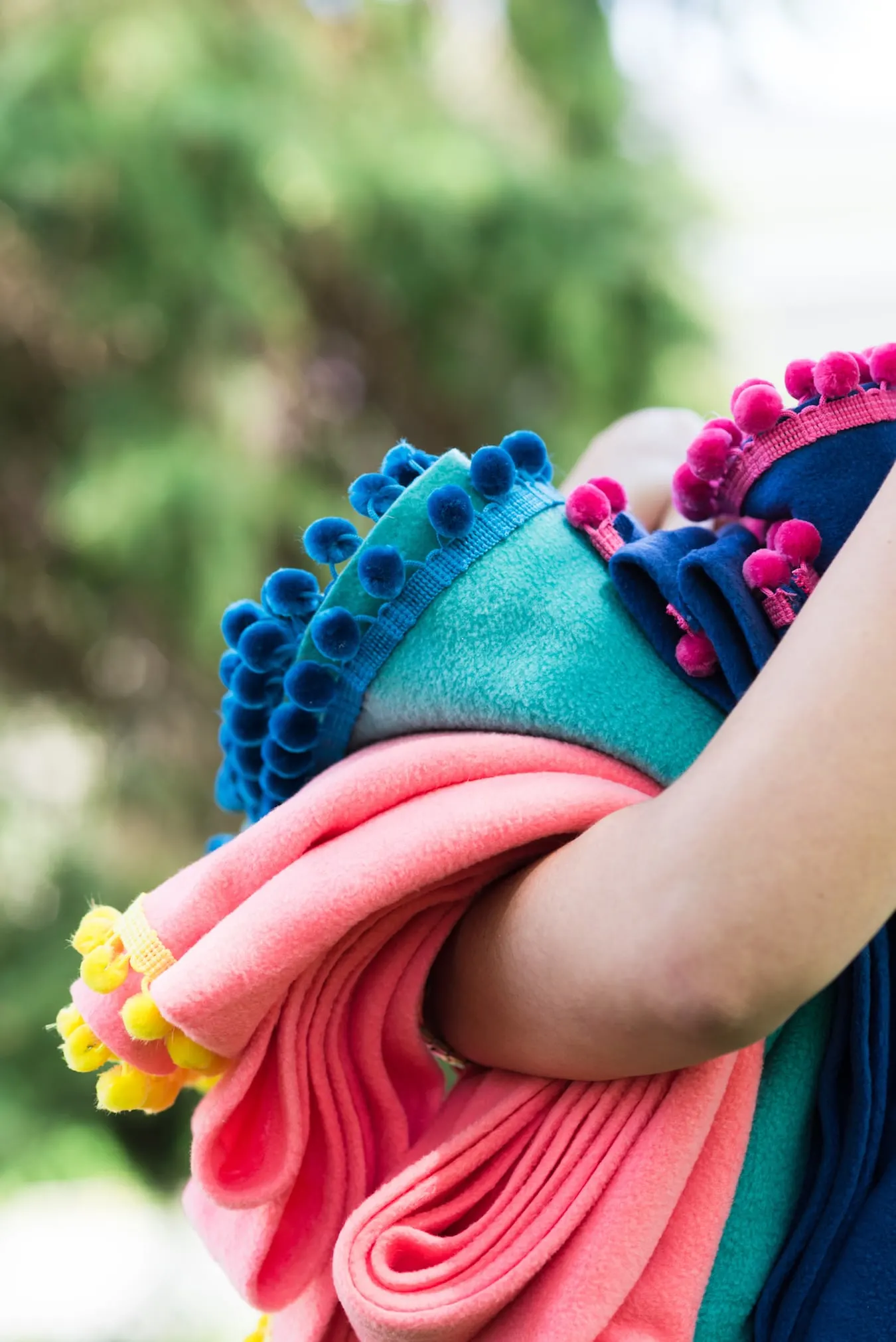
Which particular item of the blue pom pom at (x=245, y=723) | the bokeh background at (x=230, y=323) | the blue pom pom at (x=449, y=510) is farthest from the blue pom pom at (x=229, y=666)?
the bokeh background at (x=230, y=323)

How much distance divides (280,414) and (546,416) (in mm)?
487

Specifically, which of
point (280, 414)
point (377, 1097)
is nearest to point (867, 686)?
point (377, 1097)

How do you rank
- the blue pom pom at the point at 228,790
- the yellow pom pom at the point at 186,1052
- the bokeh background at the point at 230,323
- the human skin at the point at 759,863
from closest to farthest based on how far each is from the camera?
the human skin at the point at 759,863
the yellow pom pom at the point at 186,1052
the blue pom pom at the point at 228,790
the bokeh background at the point at 230,323

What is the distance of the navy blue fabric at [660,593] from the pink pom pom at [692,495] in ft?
0.07

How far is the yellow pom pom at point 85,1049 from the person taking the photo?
1.47 feet

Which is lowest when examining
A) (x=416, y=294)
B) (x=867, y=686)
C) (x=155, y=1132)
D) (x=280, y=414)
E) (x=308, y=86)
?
(x=155, y=1132)

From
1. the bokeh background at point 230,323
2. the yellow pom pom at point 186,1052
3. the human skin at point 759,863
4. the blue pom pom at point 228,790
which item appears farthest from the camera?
the bokeh background at point 230,323

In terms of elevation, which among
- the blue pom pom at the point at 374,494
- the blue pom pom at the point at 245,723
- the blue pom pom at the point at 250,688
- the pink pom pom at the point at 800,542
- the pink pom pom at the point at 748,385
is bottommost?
the blue pom pom at the point at 245,723

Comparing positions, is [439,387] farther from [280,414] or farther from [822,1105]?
[822,1105]

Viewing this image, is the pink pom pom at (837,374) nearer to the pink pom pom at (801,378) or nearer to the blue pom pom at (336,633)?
the pink pom pom at (801,378)

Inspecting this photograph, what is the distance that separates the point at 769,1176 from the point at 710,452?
261 millimetres

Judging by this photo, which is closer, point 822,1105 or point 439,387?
point 822,1105

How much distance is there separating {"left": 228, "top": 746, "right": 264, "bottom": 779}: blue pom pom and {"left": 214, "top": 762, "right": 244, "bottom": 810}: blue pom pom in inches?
0.8

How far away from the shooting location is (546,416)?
2.15 m
